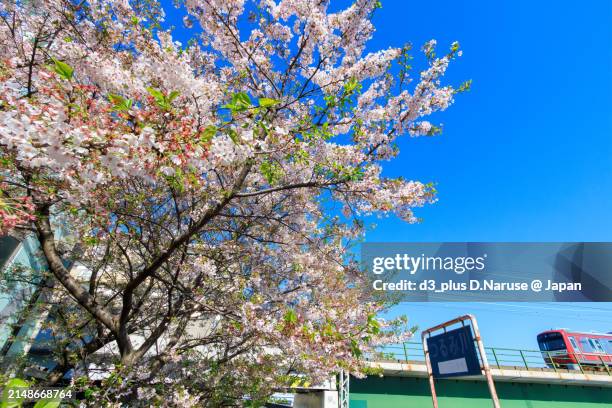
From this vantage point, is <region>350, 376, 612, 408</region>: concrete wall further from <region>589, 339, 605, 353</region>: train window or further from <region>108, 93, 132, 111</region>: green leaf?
<region>108, 93, 132, 111</region>: green leaf

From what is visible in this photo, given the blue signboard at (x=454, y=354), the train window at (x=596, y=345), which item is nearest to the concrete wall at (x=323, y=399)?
the blue signboard at (x=454, y=354)

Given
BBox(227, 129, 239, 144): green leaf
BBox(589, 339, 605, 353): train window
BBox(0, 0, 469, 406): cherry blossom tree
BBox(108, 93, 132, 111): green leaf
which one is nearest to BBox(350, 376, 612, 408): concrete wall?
BBox(589, 339, 605, 353): train window

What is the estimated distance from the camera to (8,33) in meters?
4.66

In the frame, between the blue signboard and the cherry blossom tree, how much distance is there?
1477 millimetres

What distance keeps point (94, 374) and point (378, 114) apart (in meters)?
7.73

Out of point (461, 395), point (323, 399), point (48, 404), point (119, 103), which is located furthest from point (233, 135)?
point (461, 395)

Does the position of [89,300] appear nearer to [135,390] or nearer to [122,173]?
[135,390]

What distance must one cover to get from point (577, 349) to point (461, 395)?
34.2 feet

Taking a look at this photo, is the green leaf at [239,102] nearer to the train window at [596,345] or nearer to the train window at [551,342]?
the train window at [551,342]

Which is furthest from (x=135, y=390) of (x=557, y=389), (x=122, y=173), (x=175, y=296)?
(x=557, y=389)

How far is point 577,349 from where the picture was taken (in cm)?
2069

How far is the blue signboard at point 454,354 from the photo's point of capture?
5316mm

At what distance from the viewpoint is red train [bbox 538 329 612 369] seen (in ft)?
65.1

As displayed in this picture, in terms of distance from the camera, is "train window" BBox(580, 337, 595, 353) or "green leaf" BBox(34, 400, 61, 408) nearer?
"green leaf" BBox(34, 400, 61, 408)
